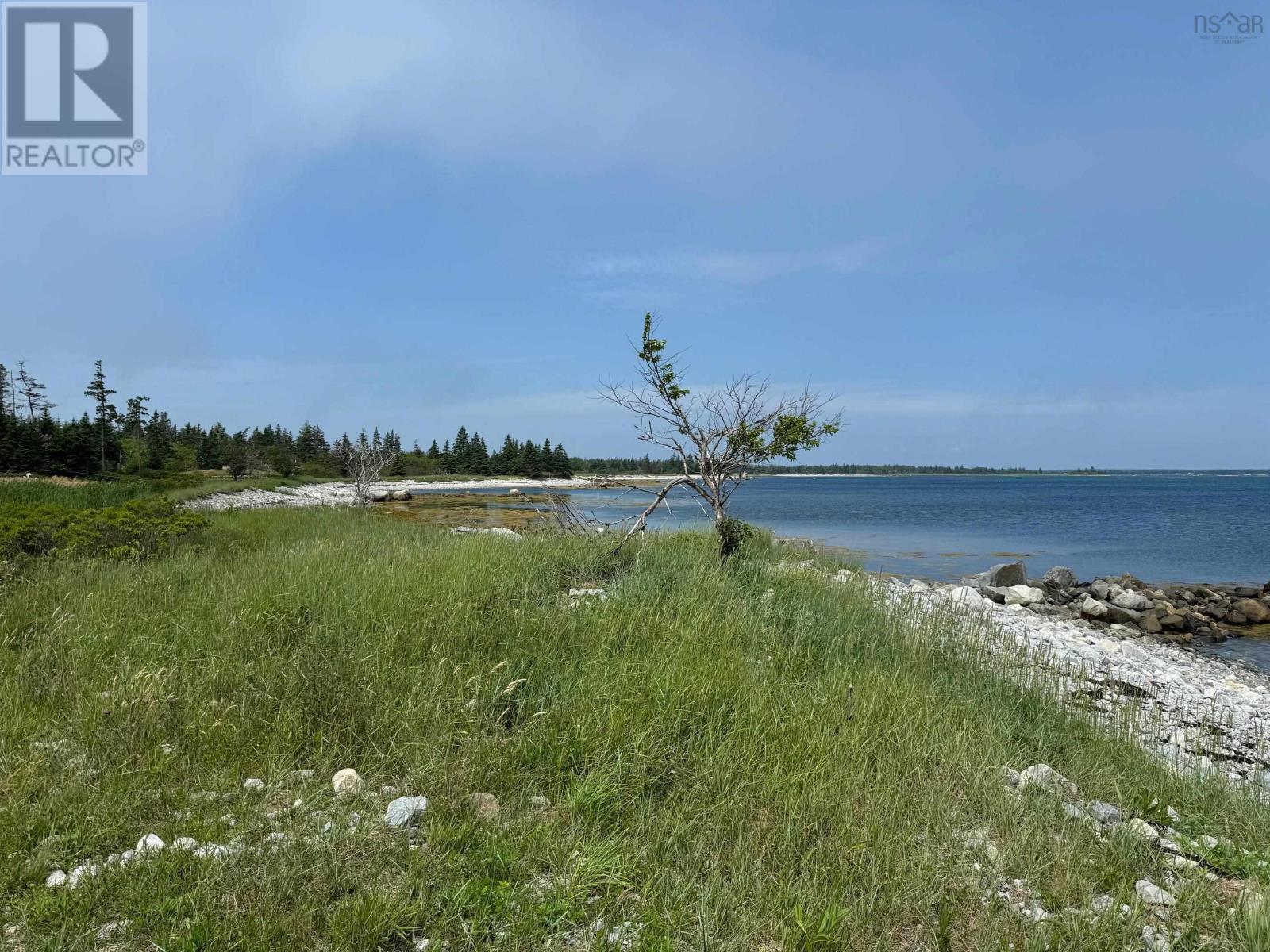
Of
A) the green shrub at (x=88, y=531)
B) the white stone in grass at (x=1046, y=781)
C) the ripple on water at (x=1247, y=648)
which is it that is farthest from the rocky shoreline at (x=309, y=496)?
the ripple on water at (x=1247, y=648)

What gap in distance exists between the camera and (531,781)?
132 inches

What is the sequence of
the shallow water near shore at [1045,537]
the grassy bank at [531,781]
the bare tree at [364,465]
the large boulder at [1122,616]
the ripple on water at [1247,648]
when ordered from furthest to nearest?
the bare tree at [364,465] → the shallow water near shore at [1045,537] → the large boulder at [1122,616] → the ripple on water at [1247,648] → the grassy bank at [531,781]

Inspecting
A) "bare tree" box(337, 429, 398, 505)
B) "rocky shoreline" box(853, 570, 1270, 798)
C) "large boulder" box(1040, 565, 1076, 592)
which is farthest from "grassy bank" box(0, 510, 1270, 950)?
"bare tree" box(337, 429, 398, 505)

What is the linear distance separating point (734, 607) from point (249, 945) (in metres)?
4.66

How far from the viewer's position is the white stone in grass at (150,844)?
2.69 metres

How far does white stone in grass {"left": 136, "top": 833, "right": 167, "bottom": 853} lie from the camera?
2688mm

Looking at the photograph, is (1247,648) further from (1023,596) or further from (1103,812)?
(1103,812)

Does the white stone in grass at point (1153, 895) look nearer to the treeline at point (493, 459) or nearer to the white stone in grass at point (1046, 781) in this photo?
the white stone in grass at point (1046, 781)

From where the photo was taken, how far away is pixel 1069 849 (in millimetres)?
2930

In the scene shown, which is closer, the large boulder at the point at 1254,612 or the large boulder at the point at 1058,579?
the large boulder at the point at 1254,612

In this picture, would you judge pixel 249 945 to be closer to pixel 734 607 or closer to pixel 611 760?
pixel 611 760

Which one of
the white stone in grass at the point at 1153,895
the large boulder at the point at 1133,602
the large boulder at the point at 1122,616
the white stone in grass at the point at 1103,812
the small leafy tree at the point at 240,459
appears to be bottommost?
the large boulder at the point at 1122,616

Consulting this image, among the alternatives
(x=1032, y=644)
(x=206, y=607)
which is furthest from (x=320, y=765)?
(x=1032, y=644)

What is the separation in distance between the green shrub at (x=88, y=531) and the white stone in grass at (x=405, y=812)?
8470 mm
